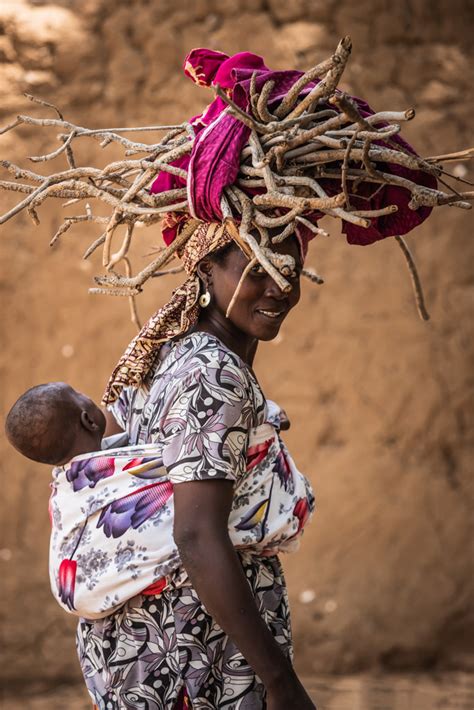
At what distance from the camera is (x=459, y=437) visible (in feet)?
15.2

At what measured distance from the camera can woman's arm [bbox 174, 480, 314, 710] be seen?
170 centimetres

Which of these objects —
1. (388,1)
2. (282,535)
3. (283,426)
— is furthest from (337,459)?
(282,535)

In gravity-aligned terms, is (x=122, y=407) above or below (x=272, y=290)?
below

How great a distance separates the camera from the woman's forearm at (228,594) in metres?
1.70

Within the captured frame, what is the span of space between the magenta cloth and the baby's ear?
16.8 inches

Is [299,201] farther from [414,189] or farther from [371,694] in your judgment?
[371,694]

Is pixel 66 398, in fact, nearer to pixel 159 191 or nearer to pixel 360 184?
pixel 159 191

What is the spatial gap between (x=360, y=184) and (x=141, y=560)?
0.86 m

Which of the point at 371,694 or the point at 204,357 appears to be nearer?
the point at 204,357

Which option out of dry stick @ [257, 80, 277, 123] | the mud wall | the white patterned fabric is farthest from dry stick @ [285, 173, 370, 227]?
the mud wall

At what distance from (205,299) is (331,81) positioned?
Answer: 49 centimetres

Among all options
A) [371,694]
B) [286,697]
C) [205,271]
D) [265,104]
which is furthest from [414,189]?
[371,694]

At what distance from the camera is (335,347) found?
4594 mm

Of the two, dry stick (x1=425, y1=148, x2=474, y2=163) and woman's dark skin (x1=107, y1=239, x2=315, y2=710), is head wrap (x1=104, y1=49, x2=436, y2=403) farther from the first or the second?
woman's dark skin (x1=107, y1=239, x2=315, y2=710)
